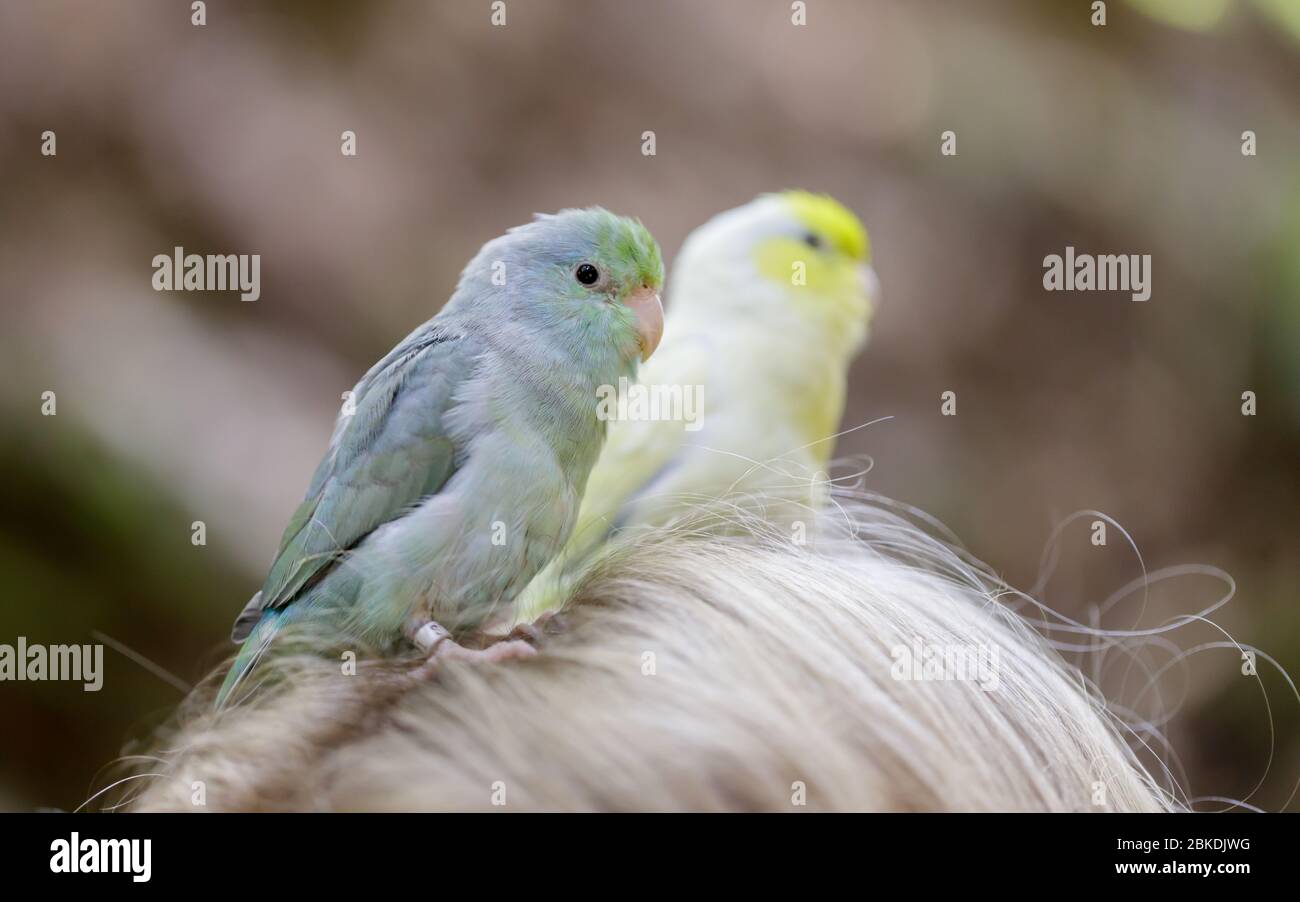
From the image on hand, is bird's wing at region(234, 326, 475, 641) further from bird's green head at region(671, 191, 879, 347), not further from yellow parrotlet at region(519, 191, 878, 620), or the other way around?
bird's green head at region(671, 191, 879, 347)

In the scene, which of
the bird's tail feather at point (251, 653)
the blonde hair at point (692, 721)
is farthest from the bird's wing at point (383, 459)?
the blonde hair at point (692, 721)

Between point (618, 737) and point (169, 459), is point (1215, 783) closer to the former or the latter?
point (618, 737)

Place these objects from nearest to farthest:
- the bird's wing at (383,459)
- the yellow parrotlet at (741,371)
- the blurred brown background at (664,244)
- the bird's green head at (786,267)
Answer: the bird's wing at (383,459)
the yellow parrotlet at (741,371)
the bird's green head at (786,267)
the blurred brown background at (664,244)

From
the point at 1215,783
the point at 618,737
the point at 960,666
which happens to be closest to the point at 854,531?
the point at 960,666

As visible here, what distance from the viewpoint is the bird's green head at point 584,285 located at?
29.1 inches

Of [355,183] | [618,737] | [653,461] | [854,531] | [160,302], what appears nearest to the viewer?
[618,737]

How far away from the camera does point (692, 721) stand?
466mm

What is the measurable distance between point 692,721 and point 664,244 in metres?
1.63

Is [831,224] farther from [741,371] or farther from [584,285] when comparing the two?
[584,285]

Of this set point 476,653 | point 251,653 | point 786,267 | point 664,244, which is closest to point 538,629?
point 476,653

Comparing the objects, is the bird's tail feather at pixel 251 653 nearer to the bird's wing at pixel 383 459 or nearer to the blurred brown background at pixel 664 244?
the bird's wing at pixel 383 459

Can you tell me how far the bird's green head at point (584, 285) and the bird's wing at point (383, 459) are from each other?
6 cm

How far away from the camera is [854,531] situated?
2.43 feet

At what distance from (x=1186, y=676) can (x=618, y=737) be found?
5.26 feet
